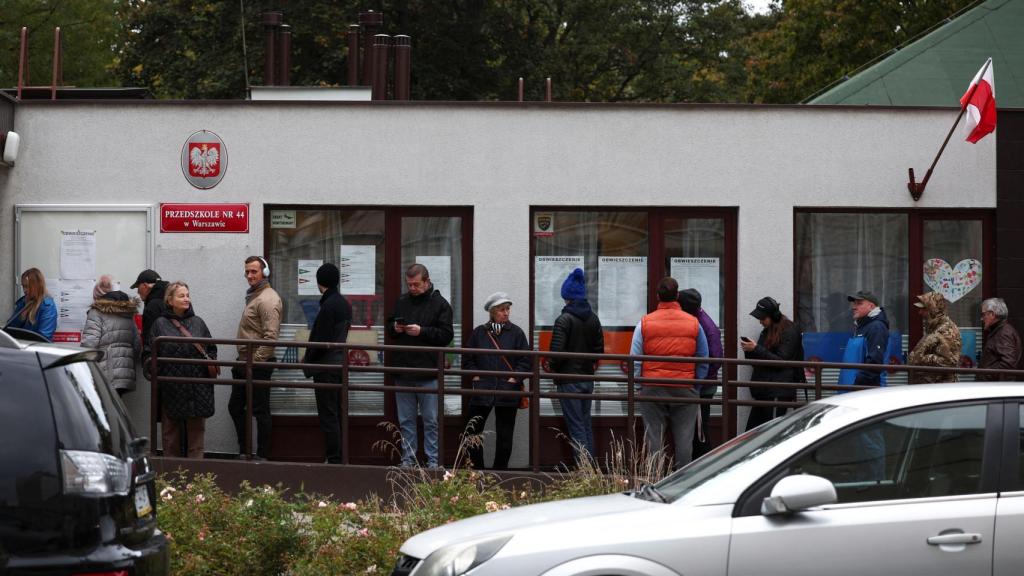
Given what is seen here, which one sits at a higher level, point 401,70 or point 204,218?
point 401,70

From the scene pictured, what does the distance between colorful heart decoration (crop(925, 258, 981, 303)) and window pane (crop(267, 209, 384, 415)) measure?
515 centimetres

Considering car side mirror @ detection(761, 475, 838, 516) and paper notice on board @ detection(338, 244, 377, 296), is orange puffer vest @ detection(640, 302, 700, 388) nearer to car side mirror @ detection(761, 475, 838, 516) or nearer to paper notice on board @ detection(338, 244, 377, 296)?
paper notice on board @ detection(338, 244, 377, 296)

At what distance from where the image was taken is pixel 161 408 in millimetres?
11172

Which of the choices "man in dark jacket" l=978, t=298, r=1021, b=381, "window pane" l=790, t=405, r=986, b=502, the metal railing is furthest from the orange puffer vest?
"window pane" l=790, t=405, r=986, b=502

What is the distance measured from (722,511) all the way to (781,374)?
6.40 m

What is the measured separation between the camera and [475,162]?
12.3 metres

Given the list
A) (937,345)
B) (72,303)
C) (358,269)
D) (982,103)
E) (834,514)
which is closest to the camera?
(834,514)

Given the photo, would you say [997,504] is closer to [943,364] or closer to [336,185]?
[943,364]

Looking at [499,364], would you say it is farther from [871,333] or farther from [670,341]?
[871,333]

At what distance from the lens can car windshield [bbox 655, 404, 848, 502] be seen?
572cm

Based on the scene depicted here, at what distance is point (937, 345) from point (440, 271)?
14.6ft

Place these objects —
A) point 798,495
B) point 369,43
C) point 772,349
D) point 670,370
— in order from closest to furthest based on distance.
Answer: point 798,495
point 670,370
point 772,349
point 369,43

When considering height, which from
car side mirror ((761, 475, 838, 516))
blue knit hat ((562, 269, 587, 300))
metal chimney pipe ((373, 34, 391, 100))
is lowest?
car side mirror ((761, 475, 838, 516))

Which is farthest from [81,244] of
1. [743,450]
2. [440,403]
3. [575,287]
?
[743,450]
